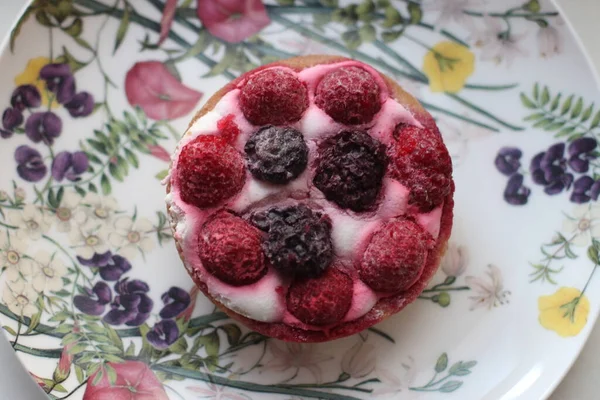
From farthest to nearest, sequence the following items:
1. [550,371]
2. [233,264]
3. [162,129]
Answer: [162,129], [550,371], [233,264]

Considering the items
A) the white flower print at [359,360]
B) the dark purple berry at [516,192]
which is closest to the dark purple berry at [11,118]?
→ the white flower print at [359,360]

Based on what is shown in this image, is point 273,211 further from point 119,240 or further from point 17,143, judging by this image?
point 17,143

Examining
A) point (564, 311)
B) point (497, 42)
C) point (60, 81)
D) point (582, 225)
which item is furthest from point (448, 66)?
point (60, 81)

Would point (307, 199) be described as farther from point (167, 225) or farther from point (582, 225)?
point (582, 225)

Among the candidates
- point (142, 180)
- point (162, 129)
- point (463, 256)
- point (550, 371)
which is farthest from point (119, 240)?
point (550, 371)

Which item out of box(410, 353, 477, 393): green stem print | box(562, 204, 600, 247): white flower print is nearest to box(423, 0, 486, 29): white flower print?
box(562, 204, 600, 247): white flower print

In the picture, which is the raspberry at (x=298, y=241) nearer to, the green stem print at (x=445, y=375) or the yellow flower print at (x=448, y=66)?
the green stem print at (x=445, y=375)
